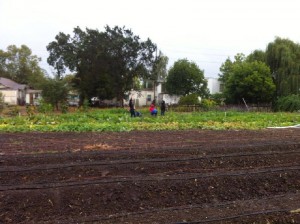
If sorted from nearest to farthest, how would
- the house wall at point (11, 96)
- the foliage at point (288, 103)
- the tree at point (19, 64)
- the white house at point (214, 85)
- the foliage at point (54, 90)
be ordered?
the foliage at point (54, 90) → the foliage at point (288, 103) → the house wall at point (11, 96) → the white house at point (214, 85) → the tree at point (19, 64)

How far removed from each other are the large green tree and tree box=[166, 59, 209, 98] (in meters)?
9.75

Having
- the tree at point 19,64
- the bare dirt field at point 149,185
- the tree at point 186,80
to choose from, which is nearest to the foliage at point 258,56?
the tree at point 186,80

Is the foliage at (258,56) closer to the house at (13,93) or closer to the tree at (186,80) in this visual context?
the tree at (186,80)

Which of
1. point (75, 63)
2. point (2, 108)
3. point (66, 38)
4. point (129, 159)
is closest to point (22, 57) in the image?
point (66, 38)

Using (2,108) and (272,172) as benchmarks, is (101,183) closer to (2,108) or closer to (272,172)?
(272,172)

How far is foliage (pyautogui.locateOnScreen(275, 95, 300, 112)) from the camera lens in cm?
3619

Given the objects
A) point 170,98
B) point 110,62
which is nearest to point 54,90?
point 110,62

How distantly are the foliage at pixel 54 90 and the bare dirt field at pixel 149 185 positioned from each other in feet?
83.9

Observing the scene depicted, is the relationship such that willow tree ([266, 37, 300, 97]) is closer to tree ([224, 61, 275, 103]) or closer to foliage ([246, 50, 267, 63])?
foliage ([246, 50, 267, 63])

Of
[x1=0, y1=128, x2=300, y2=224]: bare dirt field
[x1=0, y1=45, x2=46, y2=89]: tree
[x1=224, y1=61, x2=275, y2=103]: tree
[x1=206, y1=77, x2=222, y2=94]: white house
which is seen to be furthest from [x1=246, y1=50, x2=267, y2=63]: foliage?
[x1=0, y1=45, x2=46, y2=89]: tree

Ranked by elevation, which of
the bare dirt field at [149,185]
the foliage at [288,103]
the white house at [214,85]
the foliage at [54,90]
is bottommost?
the bare dirt field at [149,185]

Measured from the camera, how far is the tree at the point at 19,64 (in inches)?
2904

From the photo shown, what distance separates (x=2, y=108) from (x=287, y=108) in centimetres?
2691

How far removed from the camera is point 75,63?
4512 cm
